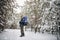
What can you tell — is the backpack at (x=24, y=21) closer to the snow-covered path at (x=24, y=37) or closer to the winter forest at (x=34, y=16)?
the winter forest at (x=34, y=16)

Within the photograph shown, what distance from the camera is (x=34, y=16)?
2203 mm

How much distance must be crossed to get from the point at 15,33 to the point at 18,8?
1.73 feet

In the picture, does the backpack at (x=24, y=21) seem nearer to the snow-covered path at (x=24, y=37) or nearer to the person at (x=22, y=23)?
the person at (x=22, y=23)

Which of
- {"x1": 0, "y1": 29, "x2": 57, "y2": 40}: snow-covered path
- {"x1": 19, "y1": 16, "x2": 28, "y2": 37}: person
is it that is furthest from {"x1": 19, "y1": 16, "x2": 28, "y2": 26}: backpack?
{"x1": 0, "y1": 29, "x2": 57, "y2": 40}: snow-covered path

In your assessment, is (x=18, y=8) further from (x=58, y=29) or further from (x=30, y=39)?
(x=58, y=29)

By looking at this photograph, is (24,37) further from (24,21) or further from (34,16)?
(34,16)

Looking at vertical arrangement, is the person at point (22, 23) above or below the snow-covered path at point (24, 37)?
above

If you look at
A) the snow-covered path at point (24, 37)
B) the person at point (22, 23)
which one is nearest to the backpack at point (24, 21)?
the person at point (22, 23)

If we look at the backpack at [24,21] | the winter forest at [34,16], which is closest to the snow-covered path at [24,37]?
the winter forest at [34,16]

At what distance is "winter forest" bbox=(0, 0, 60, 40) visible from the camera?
2166mm

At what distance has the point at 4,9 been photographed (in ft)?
7.43

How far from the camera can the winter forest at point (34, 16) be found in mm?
2166

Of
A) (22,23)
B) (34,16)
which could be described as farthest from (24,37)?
(34,16)

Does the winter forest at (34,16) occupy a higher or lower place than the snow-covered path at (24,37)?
higher
